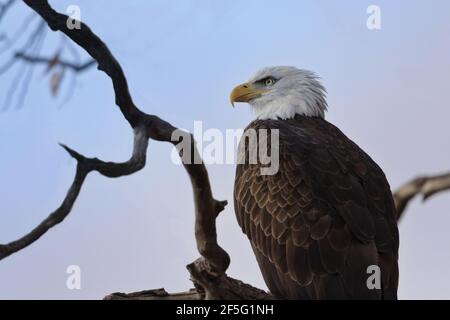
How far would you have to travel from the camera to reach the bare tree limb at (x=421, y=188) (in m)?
5.00

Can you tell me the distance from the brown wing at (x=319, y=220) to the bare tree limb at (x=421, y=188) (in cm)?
32

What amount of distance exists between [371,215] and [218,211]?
6.17ft

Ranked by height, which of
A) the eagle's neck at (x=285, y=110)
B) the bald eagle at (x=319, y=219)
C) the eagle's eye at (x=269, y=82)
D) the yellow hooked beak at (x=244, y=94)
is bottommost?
the bald eagle at (x=319, y=219)

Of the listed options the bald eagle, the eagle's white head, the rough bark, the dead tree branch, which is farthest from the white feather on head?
the dead tree branch

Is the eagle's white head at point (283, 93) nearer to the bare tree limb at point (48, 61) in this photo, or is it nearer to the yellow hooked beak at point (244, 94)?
the yellow hooked beak at point (244, 94)

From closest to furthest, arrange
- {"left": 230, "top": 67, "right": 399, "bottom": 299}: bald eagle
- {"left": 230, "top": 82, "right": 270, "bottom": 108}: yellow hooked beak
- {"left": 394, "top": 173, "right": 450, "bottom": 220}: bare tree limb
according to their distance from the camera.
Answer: {"left": 394, "top": 173, "right": 450, "bottom": 220}: bare tree limb, {"left": 230, "top": 67, "right": 399, "bottom": 299}: bald eagle, {"left": 230, "top": 82, "right": 270, "bottom": 108}: yellow hooked beak

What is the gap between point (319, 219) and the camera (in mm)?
6062

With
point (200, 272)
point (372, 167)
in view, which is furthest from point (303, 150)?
point (200, 272)

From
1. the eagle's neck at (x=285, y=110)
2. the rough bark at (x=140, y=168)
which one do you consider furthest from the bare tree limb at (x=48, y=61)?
the eagle's neck at (x=285, y=110)

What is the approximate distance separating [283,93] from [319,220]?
2.51 metres

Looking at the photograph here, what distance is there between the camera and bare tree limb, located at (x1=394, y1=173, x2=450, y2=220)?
5.00 metres

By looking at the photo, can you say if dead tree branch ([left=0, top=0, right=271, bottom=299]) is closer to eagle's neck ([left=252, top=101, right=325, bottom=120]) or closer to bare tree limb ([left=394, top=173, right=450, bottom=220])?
bare tree limb ([left=394, top=173, right=450, bottom=220])

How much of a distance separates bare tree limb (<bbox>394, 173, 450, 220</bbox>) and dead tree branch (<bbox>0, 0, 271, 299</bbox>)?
4.92ft

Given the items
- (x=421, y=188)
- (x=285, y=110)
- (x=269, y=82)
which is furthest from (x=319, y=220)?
(x=269, y=82)
